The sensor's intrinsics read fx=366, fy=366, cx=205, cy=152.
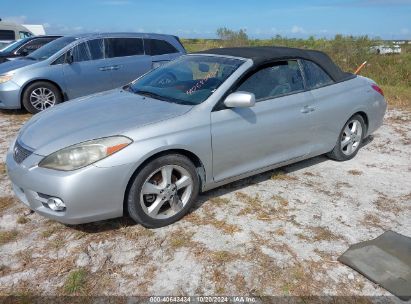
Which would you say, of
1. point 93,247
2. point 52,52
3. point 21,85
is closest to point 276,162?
point 93,247

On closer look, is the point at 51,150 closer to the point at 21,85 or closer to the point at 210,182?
Result: the point at 210,182

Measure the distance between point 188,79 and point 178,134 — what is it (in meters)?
0.99

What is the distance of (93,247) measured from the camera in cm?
305

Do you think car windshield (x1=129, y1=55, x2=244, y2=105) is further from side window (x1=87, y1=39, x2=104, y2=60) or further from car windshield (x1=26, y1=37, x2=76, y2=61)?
car windshield (x1=26, y1=37, x2=76, y2=61)

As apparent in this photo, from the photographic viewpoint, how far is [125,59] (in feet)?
26.3

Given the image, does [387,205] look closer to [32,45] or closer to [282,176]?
[282,176]

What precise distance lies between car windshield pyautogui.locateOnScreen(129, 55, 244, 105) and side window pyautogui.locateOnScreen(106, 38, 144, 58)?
3.86 metres

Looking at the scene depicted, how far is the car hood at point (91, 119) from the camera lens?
9.89 ft

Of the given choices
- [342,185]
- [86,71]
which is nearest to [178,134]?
[342,185]

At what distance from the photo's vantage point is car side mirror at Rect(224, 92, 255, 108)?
3355 mm

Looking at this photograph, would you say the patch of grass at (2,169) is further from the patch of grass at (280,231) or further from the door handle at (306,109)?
the door handle at (306,109)

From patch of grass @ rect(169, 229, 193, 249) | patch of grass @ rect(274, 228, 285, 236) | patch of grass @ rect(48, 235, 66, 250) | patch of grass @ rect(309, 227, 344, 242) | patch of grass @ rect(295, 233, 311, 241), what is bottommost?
patch of grass @ rect(309, 227, 344, 242)

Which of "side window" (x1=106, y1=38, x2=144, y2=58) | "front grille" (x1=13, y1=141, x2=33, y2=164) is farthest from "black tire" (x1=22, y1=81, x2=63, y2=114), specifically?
"front grille" (x1=13, y1=141, x2=33, y2=164)

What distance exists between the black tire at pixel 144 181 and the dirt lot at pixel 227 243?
96mm
